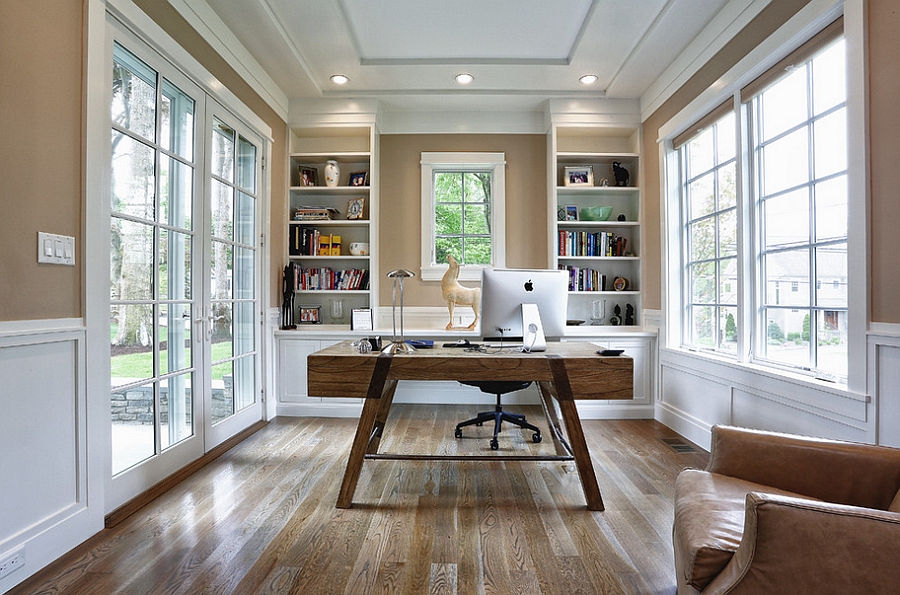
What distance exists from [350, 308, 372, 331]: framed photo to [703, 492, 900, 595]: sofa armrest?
360cm

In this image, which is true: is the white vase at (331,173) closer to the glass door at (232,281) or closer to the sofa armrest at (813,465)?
the glass door at (232,281)

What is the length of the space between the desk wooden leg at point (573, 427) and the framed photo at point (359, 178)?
294 cm

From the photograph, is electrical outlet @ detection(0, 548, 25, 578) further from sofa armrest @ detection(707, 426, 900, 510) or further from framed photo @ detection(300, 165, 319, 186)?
framed photo @ detection(300, 165, 319, 186)

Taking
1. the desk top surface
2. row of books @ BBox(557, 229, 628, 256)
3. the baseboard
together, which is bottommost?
the baseboard

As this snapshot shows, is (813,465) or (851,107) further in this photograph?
(851,107)

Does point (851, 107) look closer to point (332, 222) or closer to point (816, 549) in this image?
point (816, 549)

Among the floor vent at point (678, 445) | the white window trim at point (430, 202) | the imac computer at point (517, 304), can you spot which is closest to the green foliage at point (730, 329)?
the floor vent at point (678, 445)

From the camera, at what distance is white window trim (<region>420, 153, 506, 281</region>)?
4.87 meters

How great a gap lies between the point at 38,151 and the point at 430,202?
3.31 m

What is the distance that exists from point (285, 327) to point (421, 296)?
1285mm

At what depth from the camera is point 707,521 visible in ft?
4.58

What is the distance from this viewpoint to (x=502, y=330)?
2.87 m

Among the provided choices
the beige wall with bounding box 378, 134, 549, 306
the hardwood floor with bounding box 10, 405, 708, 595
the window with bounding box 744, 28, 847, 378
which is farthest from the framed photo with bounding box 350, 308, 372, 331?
the window with bounding box 744, 28, 847, 378

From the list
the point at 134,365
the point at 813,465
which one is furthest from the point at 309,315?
the point at 813,465
